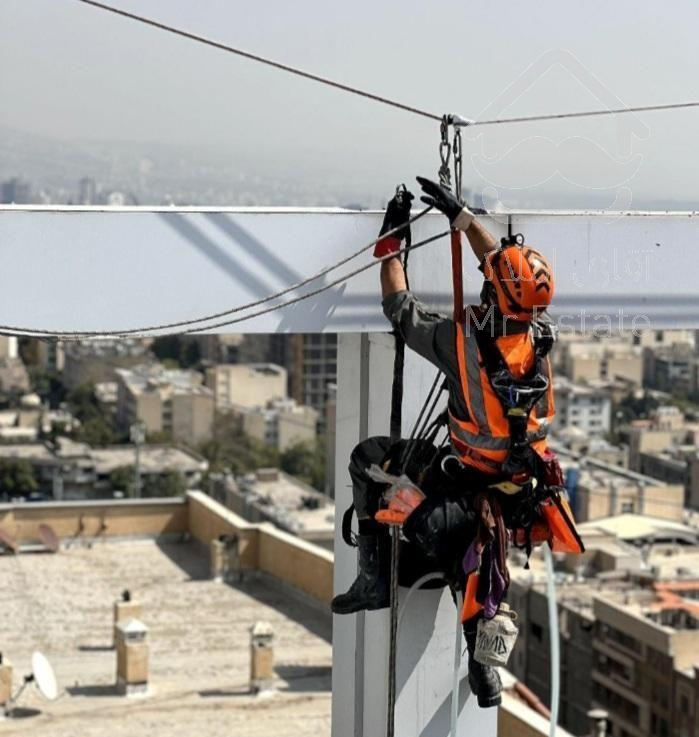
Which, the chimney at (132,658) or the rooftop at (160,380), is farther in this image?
the rooftop at (160,380)

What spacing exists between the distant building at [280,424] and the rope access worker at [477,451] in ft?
170

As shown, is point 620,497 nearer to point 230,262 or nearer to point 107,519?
point 107,519

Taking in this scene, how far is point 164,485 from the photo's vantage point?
46281 mm

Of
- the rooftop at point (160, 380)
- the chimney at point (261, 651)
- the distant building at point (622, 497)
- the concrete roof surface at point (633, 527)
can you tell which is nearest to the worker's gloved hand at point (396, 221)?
the chimney at point (261, 651)

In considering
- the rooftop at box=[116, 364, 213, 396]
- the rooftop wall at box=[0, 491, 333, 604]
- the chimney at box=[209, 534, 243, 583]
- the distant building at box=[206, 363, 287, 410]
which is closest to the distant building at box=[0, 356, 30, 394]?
the rooftop at box=[116, 364, 213, 396]

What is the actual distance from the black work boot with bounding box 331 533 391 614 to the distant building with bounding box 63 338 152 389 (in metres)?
58.5

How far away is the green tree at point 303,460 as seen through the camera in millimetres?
52656

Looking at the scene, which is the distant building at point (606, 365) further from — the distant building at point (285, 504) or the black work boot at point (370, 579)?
the black work boot at point (370, 579)

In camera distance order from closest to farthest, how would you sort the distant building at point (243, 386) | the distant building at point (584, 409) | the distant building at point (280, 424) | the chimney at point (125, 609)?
the chimney at point (125, 609) → the distant building at point (280, 424) → the distant building at point (243, 386) → the distant building at point (584, 409)

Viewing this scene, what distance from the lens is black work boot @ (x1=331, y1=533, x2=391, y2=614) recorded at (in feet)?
12.2

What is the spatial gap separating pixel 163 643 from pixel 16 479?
37.1 meters

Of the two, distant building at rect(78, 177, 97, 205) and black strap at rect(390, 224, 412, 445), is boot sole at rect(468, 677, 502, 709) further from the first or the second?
distant building at rect(78, 177, 97, 205)

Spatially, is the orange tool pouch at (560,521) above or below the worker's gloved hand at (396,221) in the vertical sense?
below

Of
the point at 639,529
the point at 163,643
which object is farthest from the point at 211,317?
the point at 639,529
